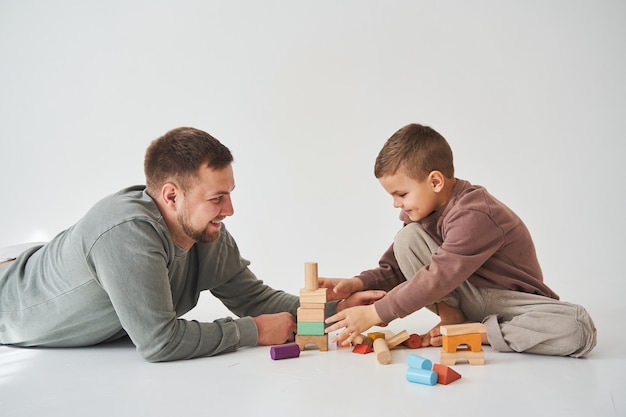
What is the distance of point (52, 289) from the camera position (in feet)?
6.97

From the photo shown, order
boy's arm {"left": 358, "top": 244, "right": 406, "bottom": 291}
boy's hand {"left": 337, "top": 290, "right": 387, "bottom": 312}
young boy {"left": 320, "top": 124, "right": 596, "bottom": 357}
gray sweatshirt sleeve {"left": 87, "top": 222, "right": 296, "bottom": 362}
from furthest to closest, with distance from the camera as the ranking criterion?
1. boy's arm {"left": 358, "top": 244, "right": 406, "bottom": 291}
2. boy's hand {"left": 337, "top": 290, "right": 387, "bottom": 312}
3. young boy {"left": 320, "top": 124, "right": 596, "bottom": 357}
4. gray sweatshirt sleeve {"left": 87, "top": 222, "right": 296, "bottom": 362}

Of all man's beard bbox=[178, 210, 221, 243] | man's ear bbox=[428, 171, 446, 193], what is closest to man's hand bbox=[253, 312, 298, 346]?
man's beard bbox=[178, 210, 221, 243]

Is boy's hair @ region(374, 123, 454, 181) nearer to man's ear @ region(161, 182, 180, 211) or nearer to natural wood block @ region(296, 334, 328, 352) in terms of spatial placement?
natural wood block @ region(296, 334, 328, 352)

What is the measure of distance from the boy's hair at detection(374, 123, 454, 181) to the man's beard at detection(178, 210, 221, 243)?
0.65 m

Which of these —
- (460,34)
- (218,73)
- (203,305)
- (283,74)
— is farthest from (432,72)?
(203,305)

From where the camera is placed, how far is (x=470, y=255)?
2.04 metres

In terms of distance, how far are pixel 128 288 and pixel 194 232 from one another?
12.2 inches

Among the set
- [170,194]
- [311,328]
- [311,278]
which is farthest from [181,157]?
[311,328]

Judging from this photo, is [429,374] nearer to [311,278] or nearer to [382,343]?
[382,343]

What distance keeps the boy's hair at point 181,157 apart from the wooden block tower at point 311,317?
49cm

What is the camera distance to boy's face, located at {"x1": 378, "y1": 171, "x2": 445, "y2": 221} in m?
2.20

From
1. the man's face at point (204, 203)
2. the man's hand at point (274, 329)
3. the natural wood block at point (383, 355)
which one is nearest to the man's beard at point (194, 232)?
the man's face at point (204, 203)

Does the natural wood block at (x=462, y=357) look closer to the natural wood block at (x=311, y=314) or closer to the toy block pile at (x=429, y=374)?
the toy block pile at (x=429, y=374)

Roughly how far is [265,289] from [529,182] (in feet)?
7.38
